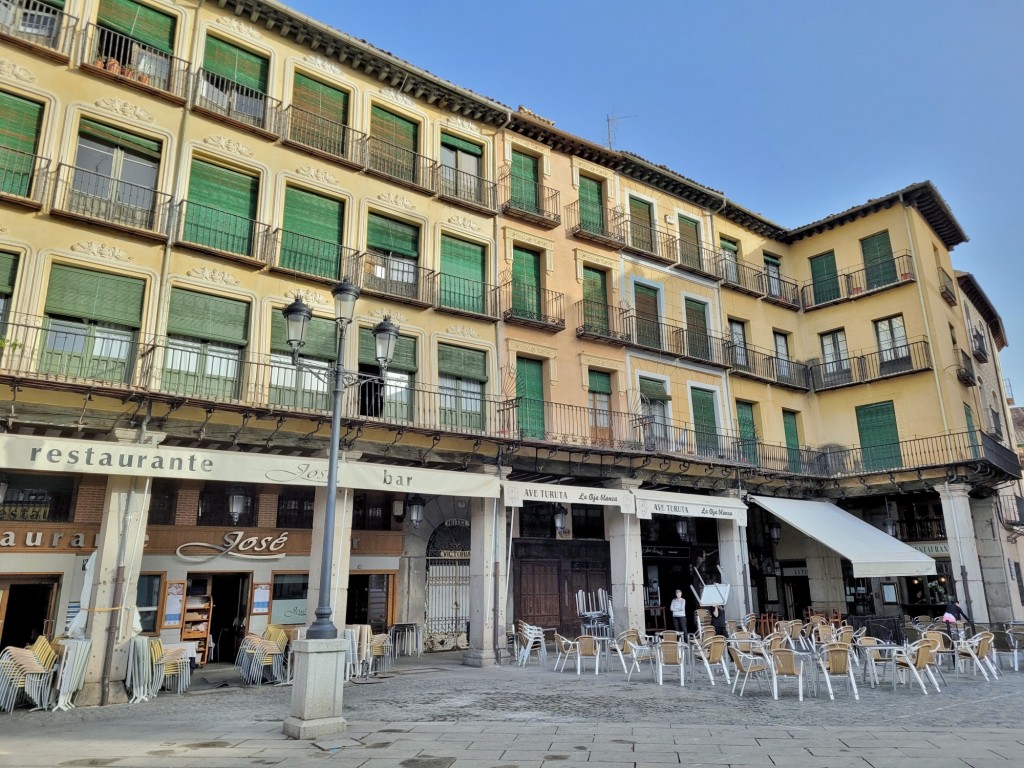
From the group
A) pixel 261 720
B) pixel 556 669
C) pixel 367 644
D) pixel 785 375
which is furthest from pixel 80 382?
pixel 785 375

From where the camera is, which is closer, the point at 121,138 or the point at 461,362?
the point at 121,138

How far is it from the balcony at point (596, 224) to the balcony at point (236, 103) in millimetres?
8170

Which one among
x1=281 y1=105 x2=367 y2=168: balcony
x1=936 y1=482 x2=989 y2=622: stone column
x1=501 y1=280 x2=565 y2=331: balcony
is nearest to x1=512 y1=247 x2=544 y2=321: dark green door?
x1=501 y1=280 x2=565 y2=331: balcony

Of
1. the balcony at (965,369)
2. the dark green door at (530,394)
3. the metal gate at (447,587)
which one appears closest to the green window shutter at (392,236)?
the dark green door at (530,394)

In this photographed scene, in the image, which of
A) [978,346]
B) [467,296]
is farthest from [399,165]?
[978,346]

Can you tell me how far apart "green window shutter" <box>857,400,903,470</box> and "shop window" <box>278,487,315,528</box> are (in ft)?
56.4

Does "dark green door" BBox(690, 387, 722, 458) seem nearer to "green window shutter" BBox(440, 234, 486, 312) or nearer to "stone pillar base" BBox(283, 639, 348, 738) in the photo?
"green window shutter" BBox(440, 234, 486, 312)

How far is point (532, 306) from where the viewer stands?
18.1 metres

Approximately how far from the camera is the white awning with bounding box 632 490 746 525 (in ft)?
56.1

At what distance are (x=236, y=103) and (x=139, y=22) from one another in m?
2.18

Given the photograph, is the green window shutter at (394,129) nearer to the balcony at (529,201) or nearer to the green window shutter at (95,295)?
the balcony at (529,201)

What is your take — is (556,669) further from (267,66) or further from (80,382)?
(267,66)

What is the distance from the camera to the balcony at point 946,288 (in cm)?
2289

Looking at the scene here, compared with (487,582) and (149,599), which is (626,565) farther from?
(149,599)
